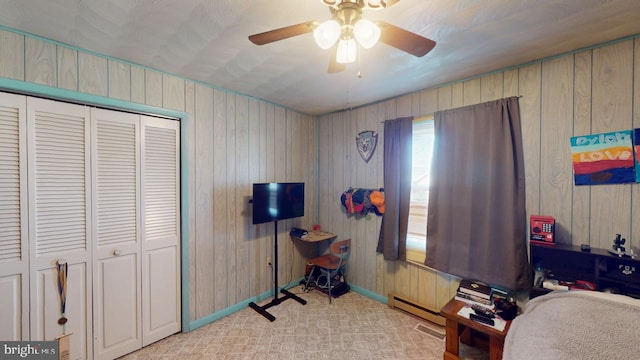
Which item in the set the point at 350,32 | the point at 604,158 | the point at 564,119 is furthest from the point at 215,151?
the point at 604,158

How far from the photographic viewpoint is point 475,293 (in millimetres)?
2064

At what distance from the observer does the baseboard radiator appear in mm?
2457

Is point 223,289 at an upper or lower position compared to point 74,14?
lower

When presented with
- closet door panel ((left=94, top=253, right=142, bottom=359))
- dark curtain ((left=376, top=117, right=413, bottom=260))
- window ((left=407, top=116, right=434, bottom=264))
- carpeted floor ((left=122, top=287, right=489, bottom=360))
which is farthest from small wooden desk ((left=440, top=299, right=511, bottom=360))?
closet door panel ((left=94, top=253, right=142, bottom=359))

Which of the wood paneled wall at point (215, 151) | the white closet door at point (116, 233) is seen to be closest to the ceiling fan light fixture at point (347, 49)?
the wood paneled wall at point (215, 151)

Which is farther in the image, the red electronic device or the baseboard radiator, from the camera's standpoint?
the baseboard radiator

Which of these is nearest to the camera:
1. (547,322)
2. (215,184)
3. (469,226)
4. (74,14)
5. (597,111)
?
(547,322)

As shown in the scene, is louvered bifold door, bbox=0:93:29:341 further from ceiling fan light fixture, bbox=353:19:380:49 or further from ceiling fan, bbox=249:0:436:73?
ceiling fan light fixture, bbox=353:19:380:49

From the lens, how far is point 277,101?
3.01 metres

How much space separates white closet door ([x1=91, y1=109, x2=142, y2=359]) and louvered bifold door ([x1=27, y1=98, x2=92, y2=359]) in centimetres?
6

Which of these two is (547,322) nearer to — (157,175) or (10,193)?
(157,175)

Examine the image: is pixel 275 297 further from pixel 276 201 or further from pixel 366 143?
pixel 366 143

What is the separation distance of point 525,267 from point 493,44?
1.75 meters

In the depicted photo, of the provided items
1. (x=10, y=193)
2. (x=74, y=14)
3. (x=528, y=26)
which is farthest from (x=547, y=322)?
(x=10, y=193)
